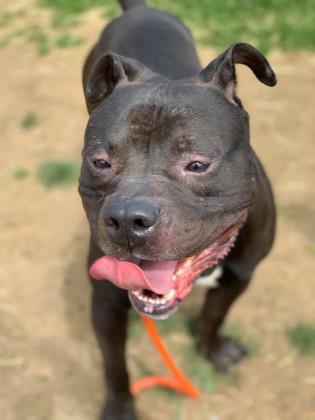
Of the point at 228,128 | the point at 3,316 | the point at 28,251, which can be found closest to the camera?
the point at 228,128

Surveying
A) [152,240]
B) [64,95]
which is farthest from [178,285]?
[64,95]

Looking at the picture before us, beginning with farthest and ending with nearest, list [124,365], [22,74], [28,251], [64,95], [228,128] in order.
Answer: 1. [22,74]
2. [64,95]
3. [28,251]
4. [124,365]
5. [228,128]

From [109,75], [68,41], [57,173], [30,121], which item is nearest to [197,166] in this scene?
[109,75]

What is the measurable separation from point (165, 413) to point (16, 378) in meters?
0.86

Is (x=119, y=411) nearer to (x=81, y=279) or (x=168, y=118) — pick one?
(x=81, y=279)

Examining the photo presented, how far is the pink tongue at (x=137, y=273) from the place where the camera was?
2.53 m

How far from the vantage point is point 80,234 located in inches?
181

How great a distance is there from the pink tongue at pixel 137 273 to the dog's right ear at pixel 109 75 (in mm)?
733

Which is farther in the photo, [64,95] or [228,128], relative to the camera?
[64,95]

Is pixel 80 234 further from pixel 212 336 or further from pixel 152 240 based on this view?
pixel 152 240

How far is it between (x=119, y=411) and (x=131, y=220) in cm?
156

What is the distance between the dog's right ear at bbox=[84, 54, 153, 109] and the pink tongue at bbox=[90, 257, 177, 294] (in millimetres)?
733

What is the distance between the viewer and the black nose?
2287mm

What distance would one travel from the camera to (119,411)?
11.4 feet
